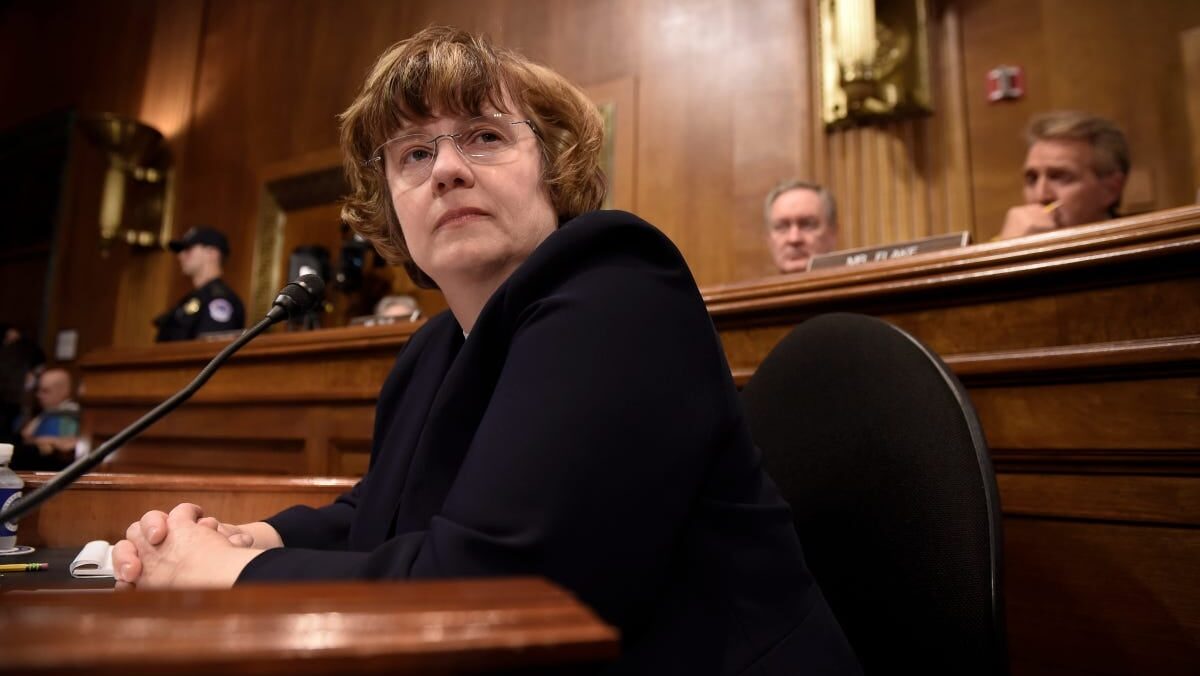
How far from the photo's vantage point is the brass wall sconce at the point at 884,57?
8.94ft

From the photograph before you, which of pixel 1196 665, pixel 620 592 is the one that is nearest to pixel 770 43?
pixel 1196 665

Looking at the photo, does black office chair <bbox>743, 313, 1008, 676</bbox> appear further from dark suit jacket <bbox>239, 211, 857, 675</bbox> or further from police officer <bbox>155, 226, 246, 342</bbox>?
police officer <bbox>155, 226, 246, 342</bbox>

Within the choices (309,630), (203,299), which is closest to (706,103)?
(203,299)

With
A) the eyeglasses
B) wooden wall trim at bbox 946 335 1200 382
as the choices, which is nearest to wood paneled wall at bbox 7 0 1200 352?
the eyeglasses

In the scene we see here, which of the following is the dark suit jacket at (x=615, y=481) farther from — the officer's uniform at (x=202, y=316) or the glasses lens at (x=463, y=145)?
the officer's uniform at (x=202, y=316)

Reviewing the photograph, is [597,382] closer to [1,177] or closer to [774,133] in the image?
[774,133]

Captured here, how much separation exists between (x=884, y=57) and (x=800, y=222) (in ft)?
2.18

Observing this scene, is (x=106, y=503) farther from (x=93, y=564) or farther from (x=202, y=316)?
(x=202, y=316)

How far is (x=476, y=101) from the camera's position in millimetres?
944

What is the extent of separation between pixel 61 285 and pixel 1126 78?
615 cm

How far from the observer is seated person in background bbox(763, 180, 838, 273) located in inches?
107

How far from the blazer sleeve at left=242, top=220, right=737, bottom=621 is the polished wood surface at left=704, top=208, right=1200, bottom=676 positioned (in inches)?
12.7

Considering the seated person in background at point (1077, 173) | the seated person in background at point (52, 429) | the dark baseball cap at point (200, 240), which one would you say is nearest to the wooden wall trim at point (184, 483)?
the seated person in background at point (1077, 173)

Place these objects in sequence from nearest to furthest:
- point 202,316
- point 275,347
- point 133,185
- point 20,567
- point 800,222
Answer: point 20,567
point 275,347
point 800,222
point 202,316
point 133,185
